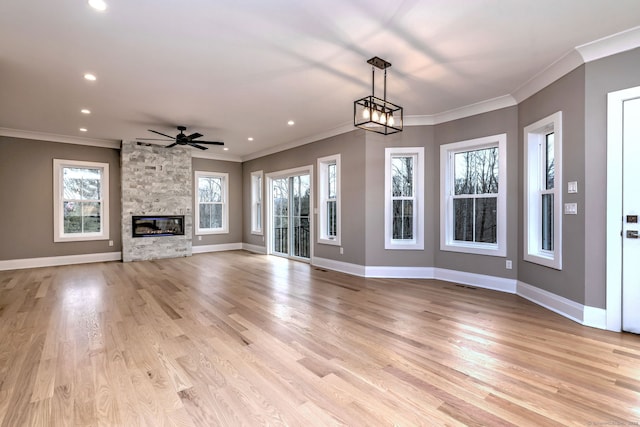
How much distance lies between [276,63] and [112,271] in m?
5.26

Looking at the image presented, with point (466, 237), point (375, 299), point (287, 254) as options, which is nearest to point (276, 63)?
point (375, 299)

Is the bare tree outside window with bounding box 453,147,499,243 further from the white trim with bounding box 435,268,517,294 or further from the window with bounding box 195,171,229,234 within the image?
the window with bounding box 195,171,229,234

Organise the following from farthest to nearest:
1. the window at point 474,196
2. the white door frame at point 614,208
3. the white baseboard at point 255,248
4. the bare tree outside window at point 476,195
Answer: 1. the white baseboard at point 255,248
2. the bare tree outside window at point 476,195
3. the window at point 474,196
4. the white door frame at point 614,208

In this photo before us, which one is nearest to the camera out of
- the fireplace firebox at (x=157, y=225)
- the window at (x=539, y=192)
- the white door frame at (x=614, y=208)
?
the white door frame at (x=614, y=208)

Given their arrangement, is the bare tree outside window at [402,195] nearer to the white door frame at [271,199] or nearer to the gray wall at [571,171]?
the white door frame at [271,199]

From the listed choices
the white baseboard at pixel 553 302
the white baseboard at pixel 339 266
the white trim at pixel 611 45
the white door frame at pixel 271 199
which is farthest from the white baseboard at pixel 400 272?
the white trim at pixel 611 45

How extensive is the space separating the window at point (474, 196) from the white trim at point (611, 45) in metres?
1.43

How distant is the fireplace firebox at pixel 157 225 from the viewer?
7.31m

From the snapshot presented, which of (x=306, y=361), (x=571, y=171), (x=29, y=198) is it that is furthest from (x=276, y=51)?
(x=29, y=198)

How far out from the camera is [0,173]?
6102mm

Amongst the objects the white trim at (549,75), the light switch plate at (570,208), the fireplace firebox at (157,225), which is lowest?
the fireplace firebox at (157,225)

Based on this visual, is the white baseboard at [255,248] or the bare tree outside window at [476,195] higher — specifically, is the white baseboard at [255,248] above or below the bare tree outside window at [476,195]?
below

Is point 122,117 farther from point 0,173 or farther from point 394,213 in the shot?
point 394,213

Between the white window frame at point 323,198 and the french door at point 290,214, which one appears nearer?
the white window frame at point 323,198
